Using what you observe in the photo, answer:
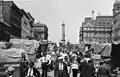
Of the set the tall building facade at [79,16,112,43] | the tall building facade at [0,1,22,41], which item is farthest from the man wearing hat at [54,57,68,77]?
the tall building facade at [79,16,112,43]

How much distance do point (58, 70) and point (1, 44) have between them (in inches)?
313

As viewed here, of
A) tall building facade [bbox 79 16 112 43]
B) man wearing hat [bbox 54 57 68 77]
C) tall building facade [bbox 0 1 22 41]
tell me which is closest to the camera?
man wearing hat [bbox 54 57 68 77]

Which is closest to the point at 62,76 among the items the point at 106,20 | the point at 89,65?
the point at 89,65

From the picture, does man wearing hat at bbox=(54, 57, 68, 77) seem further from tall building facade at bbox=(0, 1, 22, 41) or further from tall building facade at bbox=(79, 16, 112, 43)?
tall building facade at bbox=(79, 16, 112, 43)

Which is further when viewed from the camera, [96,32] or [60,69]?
[96,32]

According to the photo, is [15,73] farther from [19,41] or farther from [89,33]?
[89,33]

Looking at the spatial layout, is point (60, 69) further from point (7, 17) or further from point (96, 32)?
point (96, 32)

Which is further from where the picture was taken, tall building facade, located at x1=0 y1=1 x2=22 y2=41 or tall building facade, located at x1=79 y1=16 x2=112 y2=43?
tall building facade, located at x1=79 y1=16 x2=112 y2=43

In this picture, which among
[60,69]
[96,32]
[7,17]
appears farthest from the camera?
[96,32]

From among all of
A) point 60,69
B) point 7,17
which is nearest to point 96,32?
point 7,17

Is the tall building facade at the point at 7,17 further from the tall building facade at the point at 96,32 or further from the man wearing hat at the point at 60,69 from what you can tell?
the tall building facade at the point at 96,32

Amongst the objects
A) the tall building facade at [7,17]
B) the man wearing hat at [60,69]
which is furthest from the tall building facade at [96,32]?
the man wearing hat at [60,69]

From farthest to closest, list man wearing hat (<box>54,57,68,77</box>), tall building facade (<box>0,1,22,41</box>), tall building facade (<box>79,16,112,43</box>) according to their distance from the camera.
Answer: tall building facade (<box>79,16,112,43</box>), tall building facade (<box>0,1,22,41</box>), man wearing hat (<box>54,57,68,77</box>)

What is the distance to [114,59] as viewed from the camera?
741 inches
